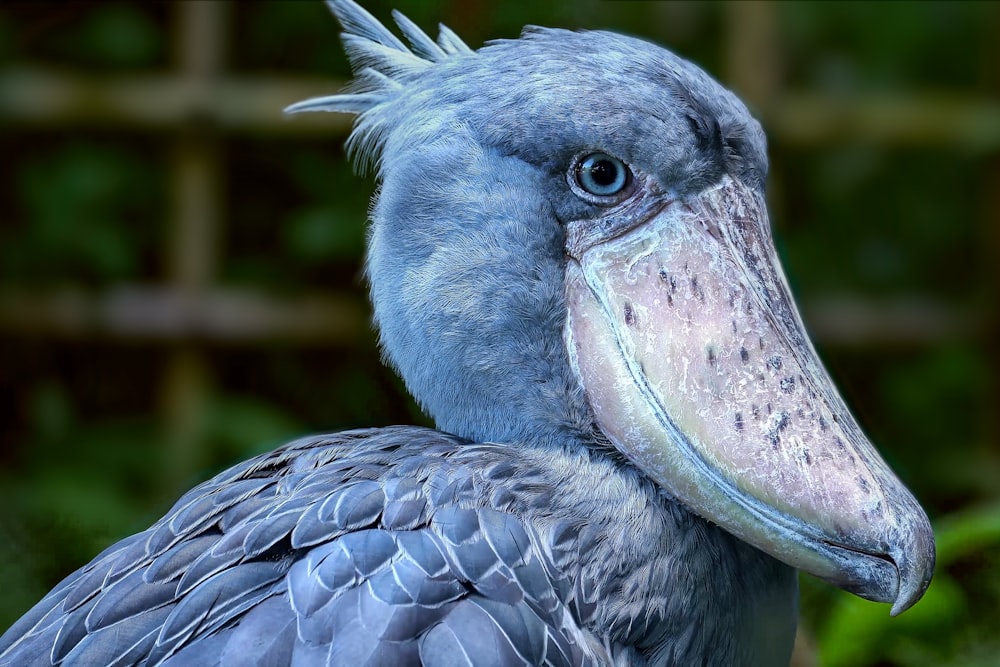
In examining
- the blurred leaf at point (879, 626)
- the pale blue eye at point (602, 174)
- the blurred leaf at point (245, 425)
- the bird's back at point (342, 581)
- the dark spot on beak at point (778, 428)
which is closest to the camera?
the bird's back at point (342, 581)

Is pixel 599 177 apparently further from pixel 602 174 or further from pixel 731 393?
pixel 731 393

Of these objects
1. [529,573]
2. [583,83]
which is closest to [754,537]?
[529,573]

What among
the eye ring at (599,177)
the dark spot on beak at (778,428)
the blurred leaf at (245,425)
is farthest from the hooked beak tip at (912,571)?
the blurred leaf at (245,425)

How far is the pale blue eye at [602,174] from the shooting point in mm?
1322

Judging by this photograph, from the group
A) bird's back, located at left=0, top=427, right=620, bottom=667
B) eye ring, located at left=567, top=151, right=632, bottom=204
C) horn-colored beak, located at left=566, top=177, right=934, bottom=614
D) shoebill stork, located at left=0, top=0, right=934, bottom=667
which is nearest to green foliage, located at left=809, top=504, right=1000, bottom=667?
shoebill stork, located at left=0, top=0, right=934, bottom=667

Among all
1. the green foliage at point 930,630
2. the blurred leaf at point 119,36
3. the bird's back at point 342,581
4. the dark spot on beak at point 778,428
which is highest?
the blurred leaf at point 119,36

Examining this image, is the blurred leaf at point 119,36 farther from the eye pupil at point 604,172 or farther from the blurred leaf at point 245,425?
the eye pupil at point 604,172

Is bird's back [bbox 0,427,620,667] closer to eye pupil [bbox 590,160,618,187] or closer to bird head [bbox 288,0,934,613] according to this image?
bird head [bbox 288,0,934,613]

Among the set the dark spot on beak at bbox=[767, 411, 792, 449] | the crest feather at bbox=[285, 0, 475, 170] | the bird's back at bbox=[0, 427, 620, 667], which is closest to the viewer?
the bird's back at bbox=[0, 427, 620, 667]

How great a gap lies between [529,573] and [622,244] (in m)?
0.39

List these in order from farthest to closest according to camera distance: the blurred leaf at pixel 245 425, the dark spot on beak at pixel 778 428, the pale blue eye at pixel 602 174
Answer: the blurred leaf at pixel 245 425 → the pale blue eye at pixel 602 174 → the dark spot on beak at pixel 778 428

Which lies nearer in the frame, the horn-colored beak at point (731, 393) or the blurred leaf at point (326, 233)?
the horn-colored beak at point (731, 393)

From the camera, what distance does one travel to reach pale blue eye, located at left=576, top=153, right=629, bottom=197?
52.1 inches

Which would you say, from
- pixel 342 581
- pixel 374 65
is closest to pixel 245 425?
pixel 374 65
